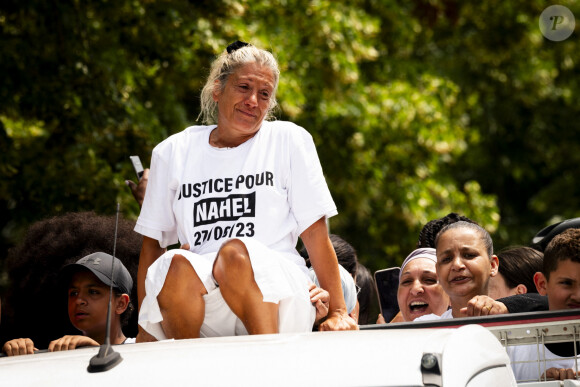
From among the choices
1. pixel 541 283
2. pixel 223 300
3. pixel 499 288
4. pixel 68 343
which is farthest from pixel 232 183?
pixel 499 288

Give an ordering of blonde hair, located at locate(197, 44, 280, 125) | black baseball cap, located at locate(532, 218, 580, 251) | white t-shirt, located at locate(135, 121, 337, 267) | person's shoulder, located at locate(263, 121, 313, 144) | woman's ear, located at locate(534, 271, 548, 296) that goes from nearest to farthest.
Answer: white t-shirt, located at locate(135, 121, 337, 267) < person's shoulder, located at locate(263, 121, 313, 144) < blonde hair, located at locate(197, 44, 280, 125) < woman's ear, located at locate(534, 271, 548, 296) < black baseball cap, located at locate(532, 218, 580, 251)

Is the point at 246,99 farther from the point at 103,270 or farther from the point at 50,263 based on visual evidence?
A: the point at 50,263

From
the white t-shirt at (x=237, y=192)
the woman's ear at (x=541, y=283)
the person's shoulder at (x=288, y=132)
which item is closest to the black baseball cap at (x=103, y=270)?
the white t-shirt at (x=237, y=192)

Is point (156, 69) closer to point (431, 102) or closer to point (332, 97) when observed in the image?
point (332, 97)

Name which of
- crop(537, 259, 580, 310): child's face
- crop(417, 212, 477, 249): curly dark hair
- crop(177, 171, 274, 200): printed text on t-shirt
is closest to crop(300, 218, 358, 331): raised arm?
crop(177, 171, 274, 200): printed text on t-shirt

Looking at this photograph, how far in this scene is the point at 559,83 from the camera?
16.0m

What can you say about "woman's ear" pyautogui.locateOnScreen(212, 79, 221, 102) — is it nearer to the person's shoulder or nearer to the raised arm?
the person's shoulder

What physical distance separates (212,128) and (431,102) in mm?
8285

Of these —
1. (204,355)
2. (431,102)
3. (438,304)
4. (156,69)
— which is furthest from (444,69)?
(204,355)

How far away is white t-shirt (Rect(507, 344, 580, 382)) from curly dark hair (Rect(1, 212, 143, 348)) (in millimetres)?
2171

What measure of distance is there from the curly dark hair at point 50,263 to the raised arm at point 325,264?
5.58 feet

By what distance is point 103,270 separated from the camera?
14.1 ft

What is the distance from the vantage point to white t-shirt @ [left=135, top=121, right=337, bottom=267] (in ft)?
11.2

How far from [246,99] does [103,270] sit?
3.69 feet
